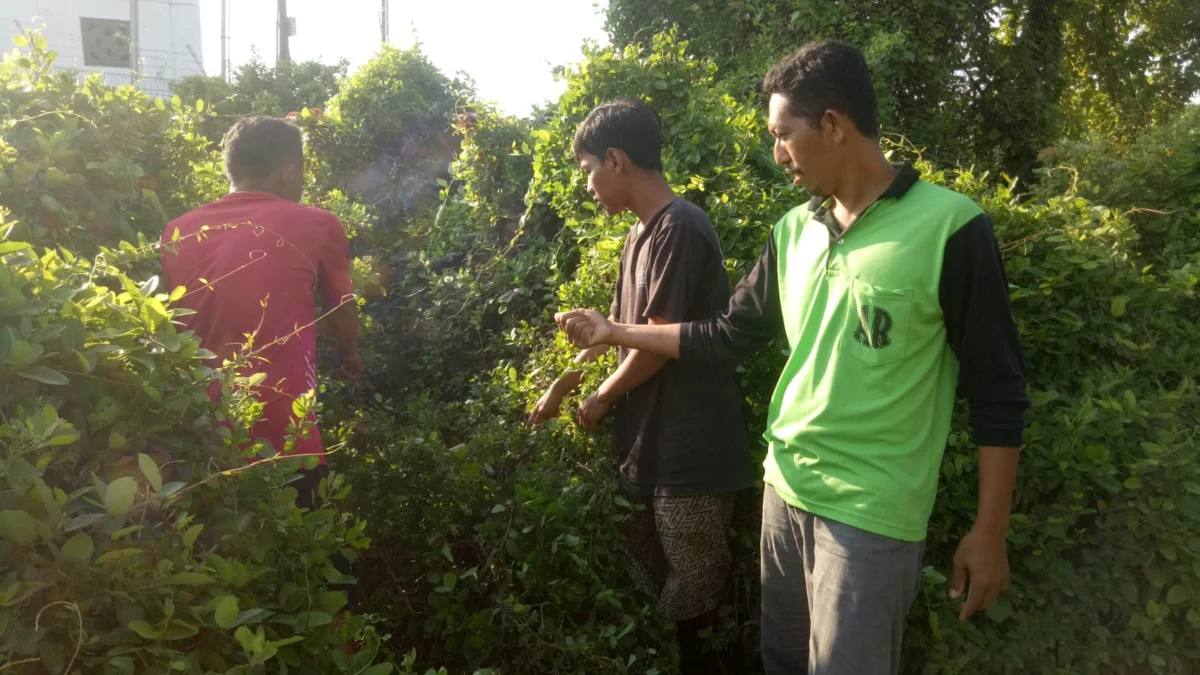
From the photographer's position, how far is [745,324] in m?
2.50

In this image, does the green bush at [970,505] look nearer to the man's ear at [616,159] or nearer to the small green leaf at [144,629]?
the man's ear at [616,159]

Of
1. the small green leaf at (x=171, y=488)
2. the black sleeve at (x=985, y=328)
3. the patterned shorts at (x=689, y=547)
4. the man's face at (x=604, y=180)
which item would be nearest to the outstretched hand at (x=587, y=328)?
the man's face at (x=604, y=180)

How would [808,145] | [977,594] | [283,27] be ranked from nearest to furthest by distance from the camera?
[977,594], [808,145], [283,27]

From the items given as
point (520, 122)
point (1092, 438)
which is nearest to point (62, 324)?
point (1092, 438)

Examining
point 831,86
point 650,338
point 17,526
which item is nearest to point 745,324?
point 650,338

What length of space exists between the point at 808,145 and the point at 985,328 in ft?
1.92

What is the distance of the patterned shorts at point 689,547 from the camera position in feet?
9.35

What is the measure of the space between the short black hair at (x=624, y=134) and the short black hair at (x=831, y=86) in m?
0.84

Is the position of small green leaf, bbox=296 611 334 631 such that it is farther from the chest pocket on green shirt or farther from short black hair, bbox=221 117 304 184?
short black hair, bbox=221 117 304 184

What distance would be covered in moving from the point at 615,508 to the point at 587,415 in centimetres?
Answer: 33

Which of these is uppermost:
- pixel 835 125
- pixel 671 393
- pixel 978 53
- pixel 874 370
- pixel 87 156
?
pixel 978 53

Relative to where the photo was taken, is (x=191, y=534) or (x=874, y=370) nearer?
(x=191, y=534)

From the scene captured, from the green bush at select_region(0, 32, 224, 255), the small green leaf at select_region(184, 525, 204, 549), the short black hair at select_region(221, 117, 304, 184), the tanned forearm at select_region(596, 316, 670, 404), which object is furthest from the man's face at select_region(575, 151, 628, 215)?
the small green leaf at select_region(184, 525, 204, 549)

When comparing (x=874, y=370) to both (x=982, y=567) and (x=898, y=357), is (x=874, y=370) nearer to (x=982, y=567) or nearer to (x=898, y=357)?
(x=898, y=357)
